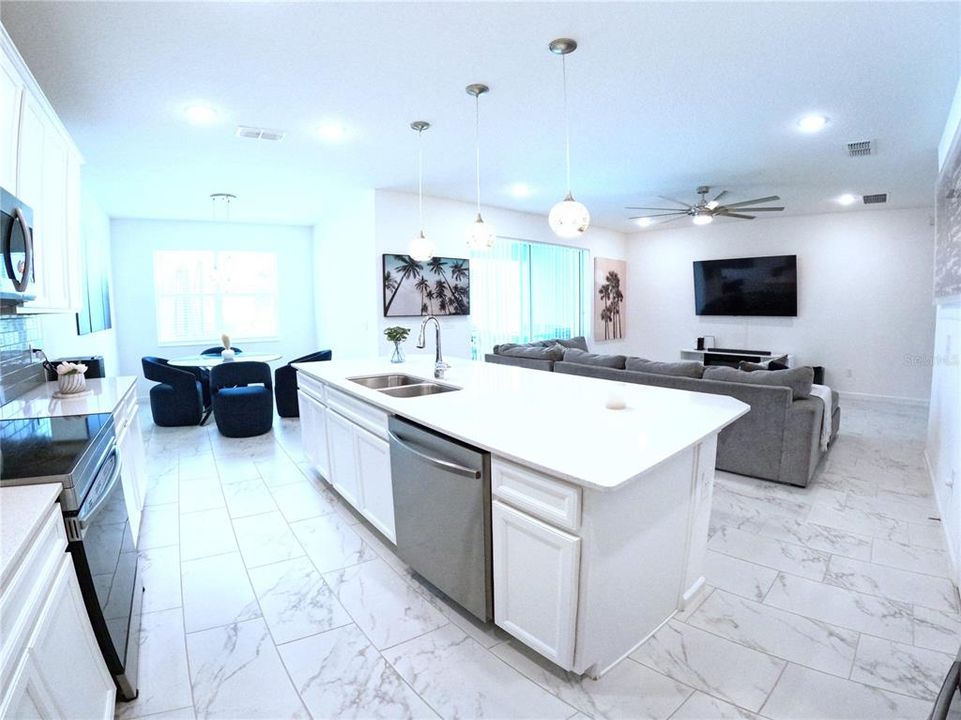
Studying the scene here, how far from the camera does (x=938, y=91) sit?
2697mm

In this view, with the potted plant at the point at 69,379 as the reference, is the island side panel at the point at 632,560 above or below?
below

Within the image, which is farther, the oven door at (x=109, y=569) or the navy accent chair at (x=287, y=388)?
the navy accent chair at (x=287, y=388)

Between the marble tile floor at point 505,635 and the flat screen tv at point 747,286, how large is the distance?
426cm

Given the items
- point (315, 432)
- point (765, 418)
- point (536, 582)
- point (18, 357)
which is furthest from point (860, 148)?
point (18, 357)

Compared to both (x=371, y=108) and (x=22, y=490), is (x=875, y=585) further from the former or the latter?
(x=371, y=108)

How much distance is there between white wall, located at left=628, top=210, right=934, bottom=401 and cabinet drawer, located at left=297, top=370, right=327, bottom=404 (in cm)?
644

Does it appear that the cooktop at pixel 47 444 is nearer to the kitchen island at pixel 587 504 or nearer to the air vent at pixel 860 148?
the kitchen island at pixel 587 504

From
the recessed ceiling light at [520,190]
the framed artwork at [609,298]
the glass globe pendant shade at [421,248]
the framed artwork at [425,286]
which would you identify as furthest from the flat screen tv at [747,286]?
the glass globe pendant shade at [421,248]

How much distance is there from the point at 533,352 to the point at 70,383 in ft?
12.6

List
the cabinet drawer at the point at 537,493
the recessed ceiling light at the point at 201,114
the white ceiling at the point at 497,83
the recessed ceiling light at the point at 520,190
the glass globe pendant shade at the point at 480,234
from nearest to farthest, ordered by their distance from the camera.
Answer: the cabinet drawer at the point at 537,493, the white ceiling at the point at 497,83, the recessed ceiling light at the point at 201,114, the glass globe pendant shade at the point at 480,234, the recessed ceiling light at the point at 520,190

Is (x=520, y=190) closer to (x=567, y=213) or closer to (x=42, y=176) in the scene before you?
(x=567, y=213)

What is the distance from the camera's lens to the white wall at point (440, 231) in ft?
16.6

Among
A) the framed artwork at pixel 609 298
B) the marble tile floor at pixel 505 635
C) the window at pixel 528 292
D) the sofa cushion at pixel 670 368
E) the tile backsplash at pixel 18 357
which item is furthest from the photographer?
the framed artwork at pixel 609 298

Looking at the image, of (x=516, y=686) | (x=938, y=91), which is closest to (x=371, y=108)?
(x=516, y=686)
